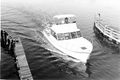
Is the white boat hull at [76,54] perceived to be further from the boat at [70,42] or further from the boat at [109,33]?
the boat at [109,33]

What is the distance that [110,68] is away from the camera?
21.8 meters

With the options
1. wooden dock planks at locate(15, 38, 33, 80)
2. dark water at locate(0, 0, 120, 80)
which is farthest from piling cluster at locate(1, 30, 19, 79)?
wooden dock planks at locate(15, 38, 33, 80)

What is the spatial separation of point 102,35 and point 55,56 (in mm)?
16307

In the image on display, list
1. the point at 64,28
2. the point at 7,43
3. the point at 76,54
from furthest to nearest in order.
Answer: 1. the point at 7,43
2. the point at 64,28
3. the point at 76,54

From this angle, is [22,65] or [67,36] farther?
[67,36]

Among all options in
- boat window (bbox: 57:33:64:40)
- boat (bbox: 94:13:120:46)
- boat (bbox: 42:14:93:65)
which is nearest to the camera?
boat (bbox: 42:14:93:65)

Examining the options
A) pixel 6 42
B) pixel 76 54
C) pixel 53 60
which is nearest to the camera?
pixel 76 54

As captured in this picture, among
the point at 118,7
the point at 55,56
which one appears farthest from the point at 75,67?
the point at 118,7

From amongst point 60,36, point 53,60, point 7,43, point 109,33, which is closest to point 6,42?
point 7,43

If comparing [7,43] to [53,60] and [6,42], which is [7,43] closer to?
[6,42]

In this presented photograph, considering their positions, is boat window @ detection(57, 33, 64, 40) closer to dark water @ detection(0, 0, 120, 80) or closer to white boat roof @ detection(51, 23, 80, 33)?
white boat roof @ detection(51, 23, 80, 33)

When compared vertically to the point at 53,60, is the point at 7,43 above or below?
above

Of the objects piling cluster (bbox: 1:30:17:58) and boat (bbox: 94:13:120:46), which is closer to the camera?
piling cluster (bbox: 1:30:17:58)

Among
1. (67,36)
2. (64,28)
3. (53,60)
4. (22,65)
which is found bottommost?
(53,60)
